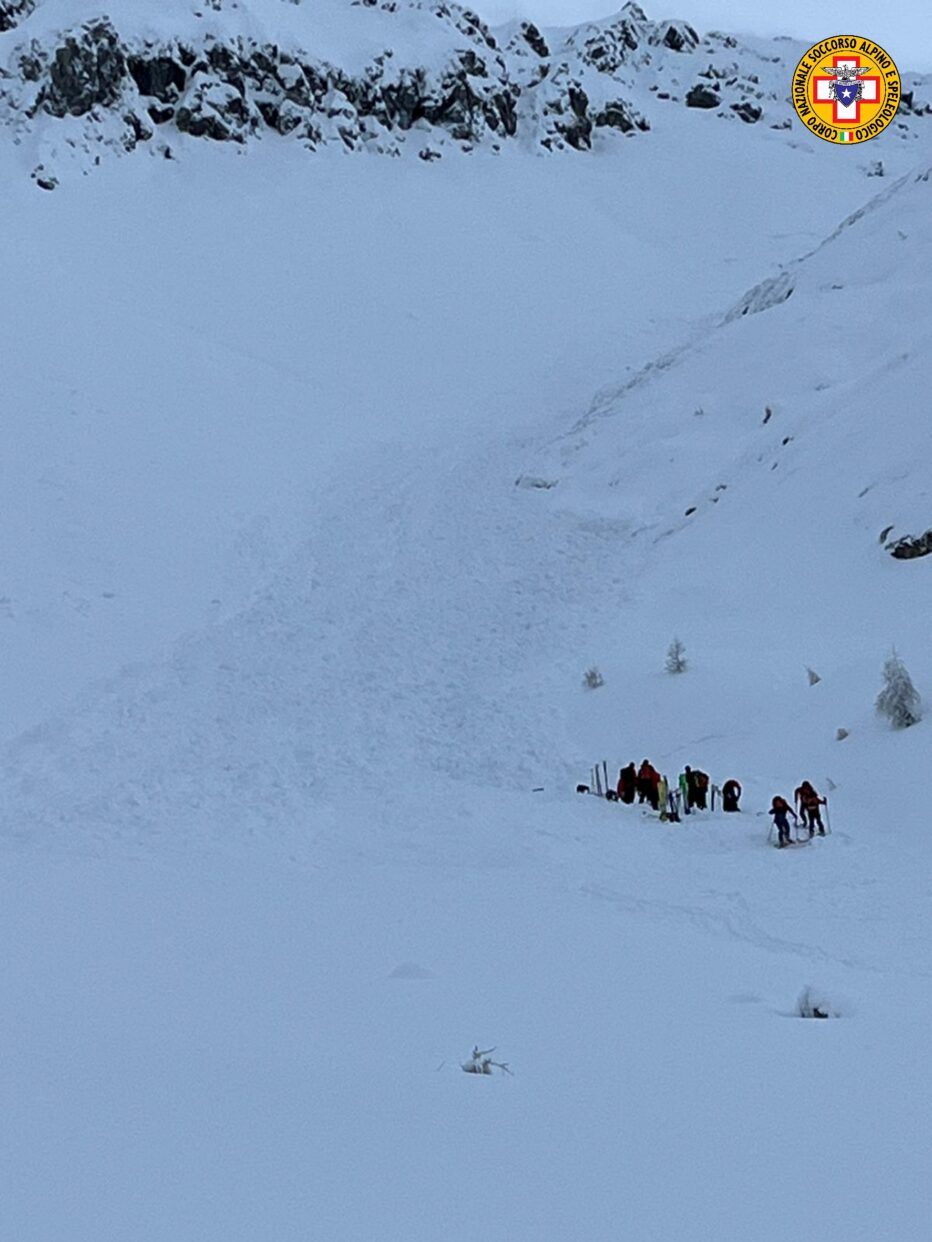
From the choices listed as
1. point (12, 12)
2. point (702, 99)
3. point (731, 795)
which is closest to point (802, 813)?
point (731, 795)

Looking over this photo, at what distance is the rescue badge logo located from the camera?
5063cm

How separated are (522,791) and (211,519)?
520 inches

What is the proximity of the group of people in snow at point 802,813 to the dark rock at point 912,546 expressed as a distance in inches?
251

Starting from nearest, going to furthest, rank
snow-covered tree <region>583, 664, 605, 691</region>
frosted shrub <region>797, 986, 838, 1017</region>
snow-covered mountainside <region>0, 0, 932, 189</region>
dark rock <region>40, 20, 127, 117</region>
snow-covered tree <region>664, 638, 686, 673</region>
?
frosted shrub <region>797, 986, 838, 1017</region> < snow-covered tree <region>664, 638, 686, 673</region> < snow-covered tree <region>583, 664, 605, 691</region> < dark rock <region>40, 20, 127, 117</region> < snow-covered mountainside <region>0, 0, 932, 189</region>

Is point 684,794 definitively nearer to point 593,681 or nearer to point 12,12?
point 593,681

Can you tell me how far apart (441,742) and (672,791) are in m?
3.61

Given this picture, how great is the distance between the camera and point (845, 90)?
50.7 metres

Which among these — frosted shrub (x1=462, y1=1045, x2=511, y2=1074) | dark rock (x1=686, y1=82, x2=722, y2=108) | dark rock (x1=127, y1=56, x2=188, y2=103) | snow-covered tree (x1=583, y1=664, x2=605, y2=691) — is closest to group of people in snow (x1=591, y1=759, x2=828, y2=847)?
snow-covered tree (x1=583, y1=664, x2=605, y2=691)

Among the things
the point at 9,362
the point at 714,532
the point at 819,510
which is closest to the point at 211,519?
the point at 9,362

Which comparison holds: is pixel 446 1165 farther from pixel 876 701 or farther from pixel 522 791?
pixel 876 701

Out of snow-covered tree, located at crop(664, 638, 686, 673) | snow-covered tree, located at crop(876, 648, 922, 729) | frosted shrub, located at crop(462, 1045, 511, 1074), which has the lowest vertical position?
frosted shrub, located at crop(462, 1045, 511, 1074)

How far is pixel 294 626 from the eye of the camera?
65.3 ft

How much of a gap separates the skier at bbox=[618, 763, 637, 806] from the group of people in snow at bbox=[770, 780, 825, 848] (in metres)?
1.86

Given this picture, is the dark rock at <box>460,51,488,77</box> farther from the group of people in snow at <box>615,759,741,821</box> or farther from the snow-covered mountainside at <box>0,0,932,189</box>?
the group of people in snow at <box>615,759,741,821</box>
